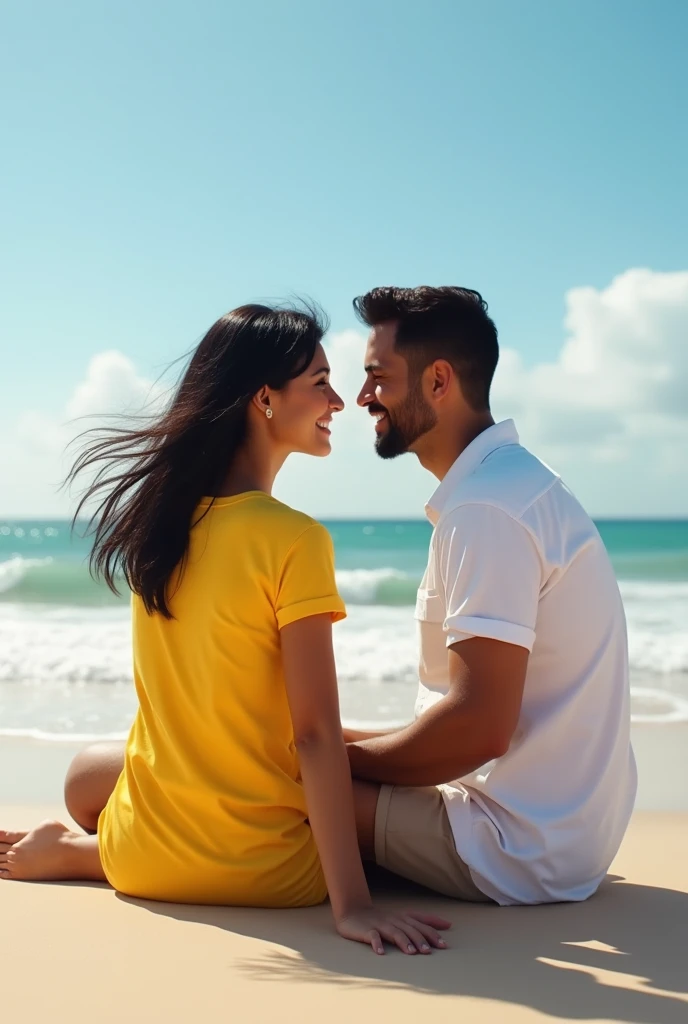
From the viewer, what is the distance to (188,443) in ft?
9.18

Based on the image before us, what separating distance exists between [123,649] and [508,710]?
852 centimetres

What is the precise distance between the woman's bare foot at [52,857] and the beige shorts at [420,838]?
871 mm

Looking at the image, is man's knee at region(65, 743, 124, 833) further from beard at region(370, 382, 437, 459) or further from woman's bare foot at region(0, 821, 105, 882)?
beard at region(370, 382, 437, 459)

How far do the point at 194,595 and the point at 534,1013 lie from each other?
1275 millimetres

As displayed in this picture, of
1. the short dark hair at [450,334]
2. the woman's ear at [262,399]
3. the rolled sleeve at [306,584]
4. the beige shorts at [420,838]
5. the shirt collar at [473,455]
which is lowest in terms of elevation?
the beige shorts at [420,838]

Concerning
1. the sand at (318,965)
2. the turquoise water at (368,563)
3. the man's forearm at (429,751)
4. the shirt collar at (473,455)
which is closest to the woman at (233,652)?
the sand at (318,965)

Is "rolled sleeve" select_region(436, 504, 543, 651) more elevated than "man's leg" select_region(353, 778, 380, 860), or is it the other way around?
"rolled sleeve" select_region(436, 504, 543, 651)

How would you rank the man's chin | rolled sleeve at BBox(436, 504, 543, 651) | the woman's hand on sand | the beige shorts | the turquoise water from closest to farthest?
the woman's hand on sand, rolled sleeve at BBox(436, 504, 543, 651), the beige shorts, the man's chin, the turquoise water

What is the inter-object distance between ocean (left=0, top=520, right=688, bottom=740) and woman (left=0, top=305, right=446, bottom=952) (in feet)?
12.1

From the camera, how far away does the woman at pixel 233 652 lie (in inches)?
101

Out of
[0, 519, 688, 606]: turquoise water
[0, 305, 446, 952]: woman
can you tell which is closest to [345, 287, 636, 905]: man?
[0, 305, 446, 952]: woman

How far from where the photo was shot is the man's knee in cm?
328

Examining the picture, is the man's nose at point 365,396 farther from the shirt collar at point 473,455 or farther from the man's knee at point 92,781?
the man's knee at point 92,781

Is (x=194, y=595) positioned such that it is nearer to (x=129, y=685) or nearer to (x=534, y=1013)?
(x=534, y=1013)
